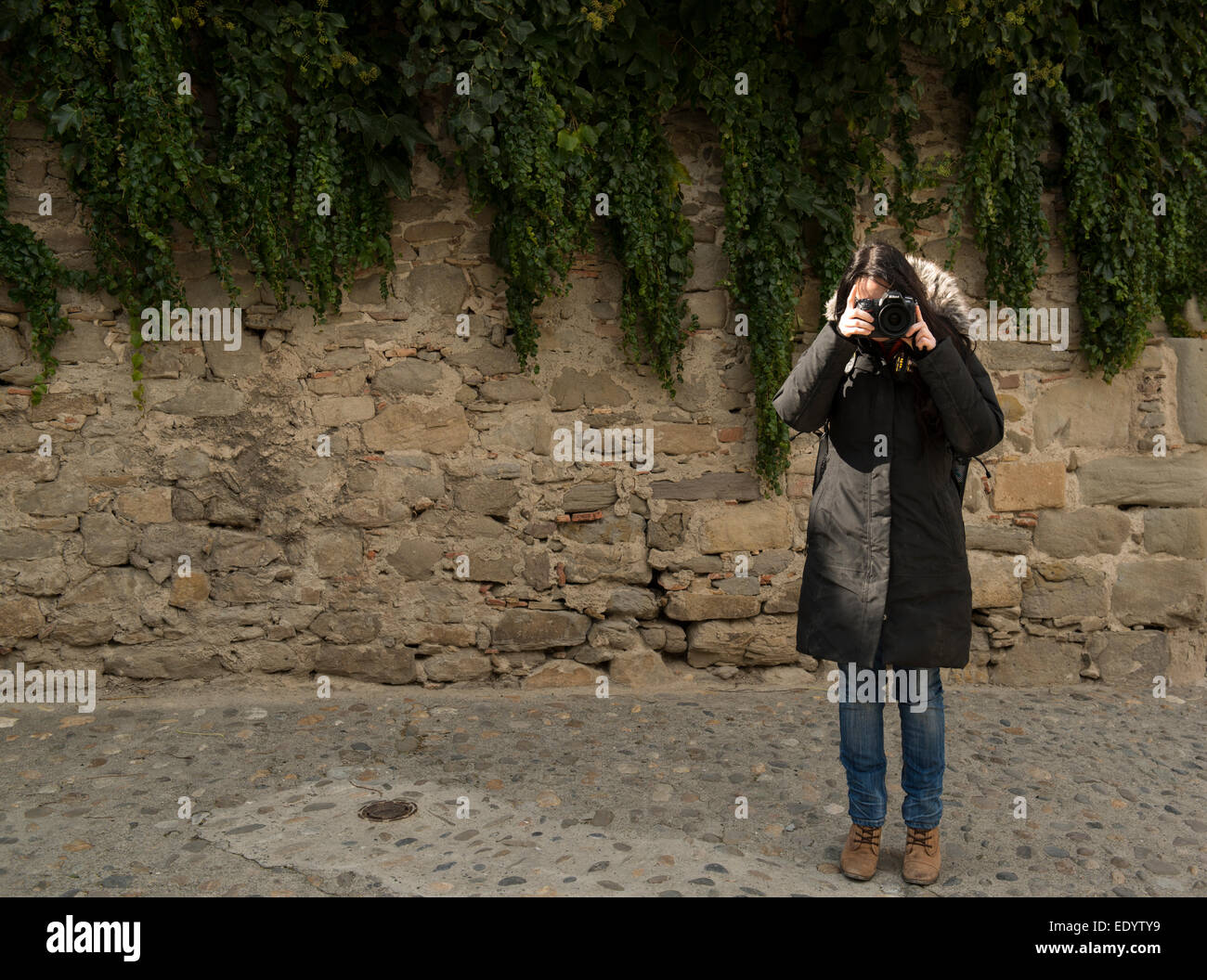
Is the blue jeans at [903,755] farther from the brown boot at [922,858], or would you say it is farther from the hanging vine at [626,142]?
the hanging vine at [626,142]

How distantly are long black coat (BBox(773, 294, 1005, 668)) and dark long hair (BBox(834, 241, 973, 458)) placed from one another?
2 centimetres

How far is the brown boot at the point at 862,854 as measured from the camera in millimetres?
2625

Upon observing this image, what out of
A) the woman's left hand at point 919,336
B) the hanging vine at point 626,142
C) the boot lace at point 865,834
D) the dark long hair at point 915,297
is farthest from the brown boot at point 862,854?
the hanging vine at point 626,142

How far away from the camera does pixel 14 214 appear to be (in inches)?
161

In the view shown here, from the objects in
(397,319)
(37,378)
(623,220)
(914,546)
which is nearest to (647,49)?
(623,220)

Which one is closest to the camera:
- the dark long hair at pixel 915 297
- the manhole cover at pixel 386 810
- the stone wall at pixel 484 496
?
the dark long hair at pixel 915 297

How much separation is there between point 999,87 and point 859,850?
3.49 m

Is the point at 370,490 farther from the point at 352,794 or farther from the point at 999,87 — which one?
the point at 999,87

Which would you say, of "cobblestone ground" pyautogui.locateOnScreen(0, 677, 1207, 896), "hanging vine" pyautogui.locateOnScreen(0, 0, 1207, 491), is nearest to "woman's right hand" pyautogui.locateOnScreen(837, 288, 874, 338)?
"cobblestone ground" pyautogui.locateOnScreen(0, 677, 1207, 896)

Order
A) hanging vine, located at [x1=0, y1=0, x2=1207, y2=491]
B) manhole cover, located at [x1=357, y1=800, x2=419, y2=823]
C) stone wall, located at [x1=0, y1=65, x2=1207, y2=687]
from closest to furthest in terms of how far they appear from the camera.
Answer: manhole cover, located at [x1=357, y1=800, x2=419, y2=823], hanging vine, located at [x1=0, y1=0, x2=1207, y2=491], stone wall, located at [x1=0, y1=65, x2=1207, y2=687]

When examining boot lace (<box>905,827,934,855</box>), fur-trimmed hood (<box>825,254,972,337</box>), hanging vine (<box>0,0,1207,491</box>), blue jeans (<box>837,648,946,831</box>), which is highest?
hanging vine (<box>0,0,1207,491</box>)

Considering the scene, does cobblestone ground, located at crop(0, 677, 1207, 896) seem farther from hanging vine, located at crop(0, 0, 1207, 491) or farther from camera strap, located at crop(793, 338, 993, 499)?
hanging vine, located at crop(0, 0, 1207, 491)

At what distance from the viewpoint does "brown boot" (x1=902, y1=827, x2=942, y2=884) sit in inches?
102

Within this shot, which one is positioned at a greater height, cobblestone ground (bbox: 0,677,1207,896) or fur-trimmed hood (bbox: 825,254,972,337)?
fur-trimmed hood (bbox: 825,254,972,337)
